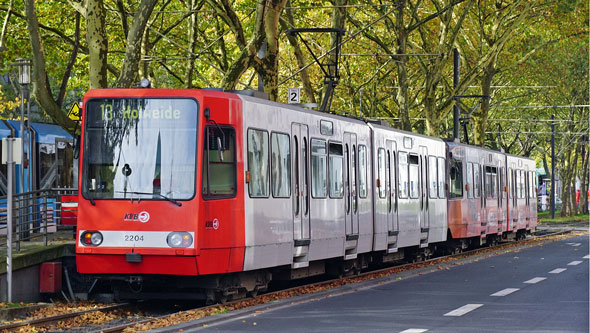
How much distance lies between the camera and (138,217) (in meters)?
15.2

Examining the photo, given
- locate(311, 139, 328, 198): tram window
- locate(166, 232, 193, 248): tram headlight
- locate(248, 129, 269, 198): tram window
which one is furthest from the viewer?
locate(311, 139, 328, 198): tram window

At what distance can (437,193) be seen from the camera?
1127 inches

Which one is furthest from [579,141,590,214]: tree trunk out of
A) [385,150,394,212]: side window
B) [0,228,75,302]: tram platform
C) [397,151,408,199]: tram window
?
[0,228,75,302]: tram platform

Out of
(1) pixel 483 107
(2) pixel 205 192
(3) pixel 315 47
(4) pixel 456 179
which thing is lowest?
(2) pixel 205 192

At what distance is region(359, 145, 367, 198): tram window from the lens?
861 inches

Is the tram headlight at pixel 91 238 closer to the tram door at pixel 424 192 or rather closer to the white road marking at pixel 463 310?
the white road marking at pixel 463 310

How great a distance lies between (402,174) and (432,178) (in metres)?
3.19

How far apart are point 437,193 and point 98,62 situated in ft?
35.3

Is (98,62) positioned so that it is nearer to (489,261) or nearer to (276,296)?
(276,296)

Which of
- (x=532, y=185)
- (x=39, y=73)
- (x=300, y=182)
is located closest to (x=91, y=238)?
(x=300, y=182)

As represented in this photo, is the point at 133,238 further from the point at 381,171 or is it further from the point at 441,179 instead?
the point at 441,179

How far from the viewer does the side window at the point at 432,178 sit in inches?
1097

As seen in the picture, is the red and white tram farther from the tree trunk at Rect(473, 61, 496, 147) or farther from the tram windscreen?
the tree trunk at Rect(473, 61, 496, 147)

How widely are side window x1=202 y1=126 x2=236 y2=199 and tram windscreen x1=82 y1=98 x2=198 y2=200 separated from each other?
0.66 feet
